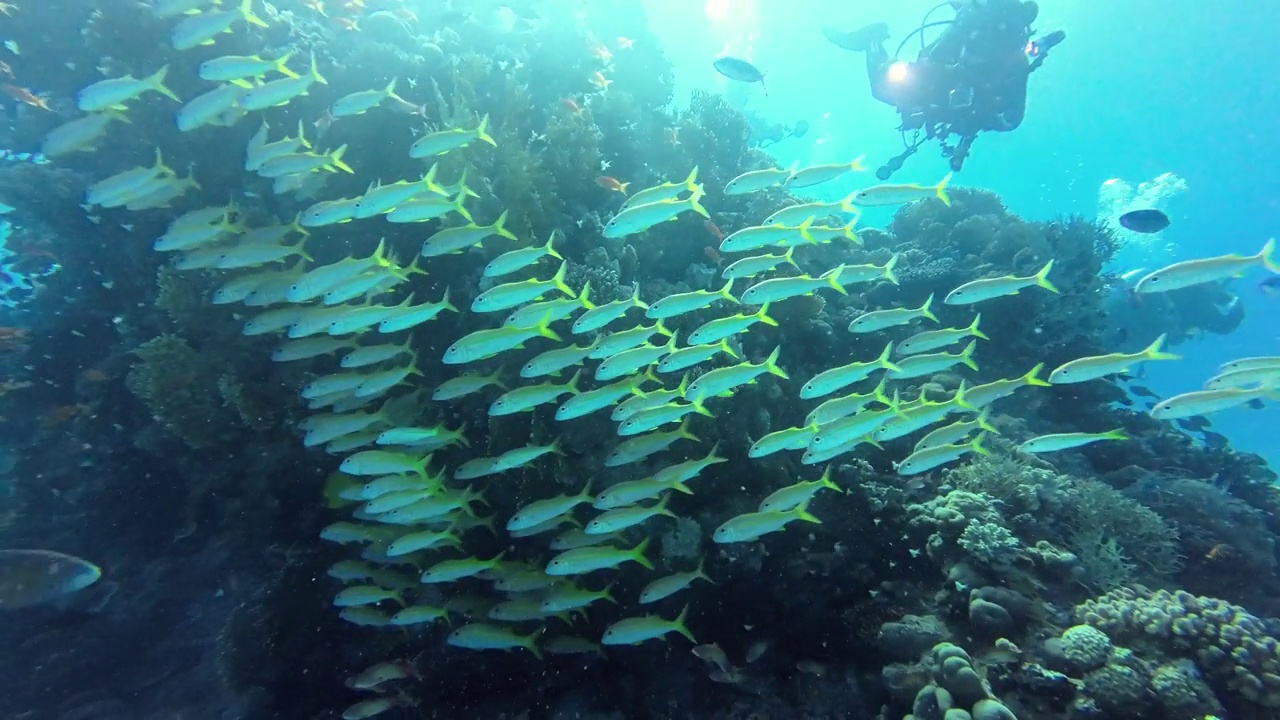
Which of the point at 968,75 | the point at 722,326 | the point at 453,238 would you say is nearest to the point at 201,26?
the point at 453,238

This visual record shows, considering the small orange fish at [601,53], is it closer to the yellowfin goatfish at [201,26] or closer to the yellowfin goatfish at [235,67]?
the yellowfin goatfish at [201,26]

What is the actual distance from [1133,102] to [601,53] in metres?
69.8

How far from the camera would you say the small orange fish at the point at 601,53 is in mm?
9047

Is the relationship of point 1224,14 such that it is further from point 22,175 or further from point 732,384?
point 22,175

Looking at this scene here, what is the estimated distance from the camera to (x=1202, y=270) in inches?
186

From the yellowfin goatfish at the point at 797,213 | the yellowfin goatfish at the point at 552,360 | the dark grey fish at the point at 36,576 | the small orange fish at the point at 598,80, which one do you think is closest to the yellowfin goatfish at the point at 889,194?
the yellowfin goatfish at the point at 797,213

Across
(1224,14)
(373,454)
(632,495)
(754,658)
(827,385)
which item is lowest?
(754,658)

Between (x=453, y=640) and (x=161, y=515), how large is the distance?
5.19 meters

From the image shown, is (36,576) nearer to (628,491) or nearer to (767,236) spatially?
(628,491)

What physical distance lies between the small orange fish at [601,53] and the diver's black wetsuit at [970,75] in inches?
231

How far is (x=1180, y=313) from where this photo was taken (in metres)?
17.3

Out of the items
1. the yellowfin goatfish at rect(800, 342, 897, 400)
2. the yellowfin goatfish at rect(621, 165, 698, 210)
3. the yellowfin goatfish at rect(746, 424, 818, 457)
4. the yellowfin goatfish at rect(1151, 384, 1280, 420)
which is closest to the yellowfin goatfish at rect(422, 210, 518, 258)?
the yellowfin goatfish at rect(621, 165, 698, 210)

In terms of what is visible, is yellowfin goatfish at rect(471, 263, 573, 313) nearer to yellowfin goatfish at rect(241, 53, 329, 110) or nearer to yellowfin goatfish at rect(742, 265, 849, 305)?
yellowfin goatfish at rect(742, 265, 849, 305)

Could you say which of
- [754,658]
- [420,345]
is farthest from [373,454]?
[754,658]
